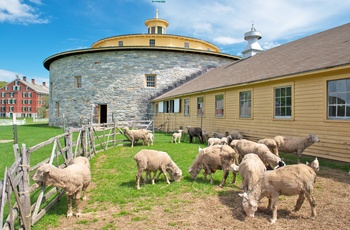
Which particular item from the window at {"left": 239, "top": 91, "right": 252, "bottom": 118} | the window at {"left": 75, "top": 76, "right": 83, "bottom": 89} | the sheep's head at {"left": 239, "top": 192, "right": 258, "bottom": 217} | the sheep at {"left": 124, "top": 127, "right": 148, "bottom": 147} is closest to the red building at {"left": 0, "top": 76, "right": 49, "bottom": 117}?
the window at {"left": 75, "top": 76, "right": 83, "bottom": 89}

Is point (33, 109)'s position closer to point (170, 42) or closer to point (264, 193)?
point (170, 42)

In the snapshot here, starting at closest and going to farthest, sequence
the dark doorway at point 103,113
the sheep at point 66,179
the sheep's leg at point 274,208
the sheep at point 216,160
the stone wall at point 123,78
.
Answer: the sheep's leg at point 274,208, the sheep at point 66,179, the sheep at point 216,160, the stone wall at point 123,78, the dark doorway at point 103,113

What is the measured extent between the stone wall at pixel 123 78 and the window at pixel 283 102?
19020 mm

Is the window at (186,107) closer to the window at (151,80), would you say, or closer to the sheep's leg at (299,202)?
the window at (151,80)

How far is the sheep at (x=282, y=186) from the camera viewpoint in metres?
5.12

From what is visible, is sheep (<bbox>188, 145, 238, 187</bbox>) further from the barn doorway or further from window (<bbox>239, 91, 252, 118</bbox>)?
the barn doorway

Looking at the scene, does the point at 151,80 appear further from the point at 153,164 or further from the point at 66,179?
the point at 66,179

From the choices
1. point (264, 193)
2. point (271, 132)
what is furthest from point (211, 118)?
point (264, 193)

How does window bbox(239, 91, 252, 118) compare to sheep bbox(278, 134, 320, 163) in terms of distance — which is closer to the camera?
sheep bbox(278, 134, 320, 163)

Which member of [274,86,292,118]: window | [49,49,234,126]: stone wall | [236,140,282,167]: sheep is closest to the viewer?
[236,140,282,167]: sheep

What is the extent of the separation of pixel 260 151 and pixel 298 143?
2.71 metres

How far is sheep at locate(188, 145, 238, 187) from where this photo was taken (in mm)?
7371

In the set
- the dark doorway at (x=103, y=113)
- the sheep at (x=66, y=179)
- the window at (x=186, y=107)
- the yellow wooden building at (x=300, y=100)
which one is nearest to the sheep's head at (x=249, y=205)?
the sheep at (x=66, y=179)

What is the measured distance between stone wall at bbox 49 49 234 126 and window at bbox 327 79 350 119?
71.6 feet
